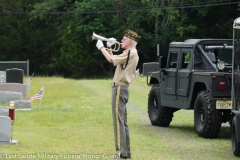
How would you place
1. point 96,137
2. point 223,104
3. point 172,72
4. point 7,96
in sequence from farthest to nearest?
point 7,96 < point 172,72 < point 96,137 < point 223,104

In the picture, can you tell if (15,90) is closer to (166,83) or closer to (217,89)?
(166,83)

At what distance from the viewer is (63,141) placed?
46.3 ft

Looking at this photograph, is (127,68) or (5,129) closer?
(127,68)

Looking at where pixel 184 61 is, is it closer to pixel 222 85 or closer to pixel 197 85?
pixel 197 85

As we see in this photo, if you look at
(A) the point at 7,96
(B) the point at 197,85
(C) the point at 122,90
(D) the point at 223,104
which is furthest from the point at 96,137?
(A) the point at 7,96

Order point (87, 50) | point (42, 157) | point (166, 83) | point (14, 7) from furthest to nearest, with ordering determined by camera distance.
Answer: point (14, 7), point (87, 50), point (166, 83), point (42, 157)

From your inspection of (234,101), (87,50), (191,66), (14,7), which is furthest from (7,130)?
(14,7)

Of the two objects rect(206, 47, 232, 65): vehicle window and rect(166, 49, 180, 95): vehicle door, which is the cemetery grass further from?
rect(206, 47, 232, 65): vehicle window

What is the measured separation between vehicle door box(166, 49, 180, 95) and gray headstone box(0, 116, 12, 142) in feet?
17.4

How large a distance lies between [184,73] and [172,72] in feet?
2.62

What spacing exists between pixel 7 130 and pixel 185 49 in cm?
570

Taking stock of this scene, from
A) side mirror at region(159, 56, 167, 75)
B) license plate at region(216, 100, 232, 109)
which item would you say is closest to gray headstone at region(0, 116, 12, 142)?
license plate at region(216, 100, 232, 109)

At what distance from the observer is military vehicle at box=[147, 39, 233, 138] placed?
14883 millimetres

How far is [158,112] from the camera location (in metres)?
18.1
